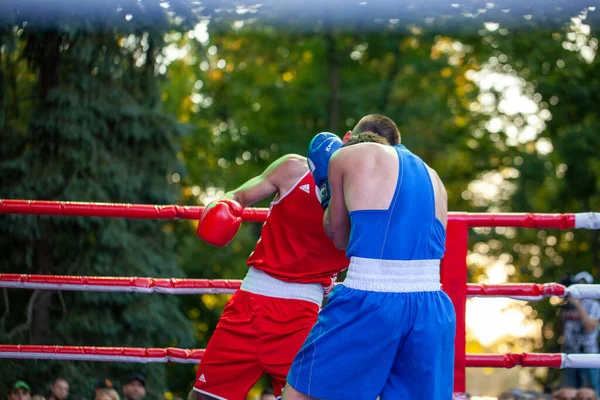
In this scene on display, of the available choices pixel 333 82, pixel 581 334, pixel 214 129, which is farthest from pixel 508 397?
pixel 214 129

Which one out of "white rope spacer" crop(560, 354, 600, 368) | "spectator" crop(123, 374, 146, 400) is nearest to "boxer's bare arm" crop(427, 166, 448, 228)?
"white rope spacer" crop(560, 354, 600, 368)

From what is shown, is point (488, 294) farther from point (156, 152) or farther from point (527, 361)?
point (156, 152)

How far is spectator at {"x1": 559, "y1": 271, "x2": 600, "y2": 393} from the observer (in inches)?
223

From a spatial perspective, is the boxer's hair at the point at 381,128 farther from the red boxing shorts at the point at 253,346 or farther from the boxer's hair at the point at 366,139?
the red boxing shorts at the point at 253,346

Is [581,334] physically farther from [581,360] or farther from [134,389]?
[134,389]

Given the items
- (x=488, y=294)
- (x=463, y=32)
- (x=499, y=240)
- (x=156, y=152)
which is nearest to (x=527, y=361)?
(x=488, y=294)

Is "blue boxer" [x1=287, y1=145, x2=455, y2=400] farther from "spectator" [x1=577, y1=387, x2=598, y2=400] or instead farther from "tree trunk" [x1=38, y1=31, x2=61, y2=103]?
"tree trunk" [x1=38, y1=31, x2=61, y2=103]

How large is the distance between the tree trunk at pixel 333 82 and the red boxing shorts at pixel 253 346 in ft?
34.3

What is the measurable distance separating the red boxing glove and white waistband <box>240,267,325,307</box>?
0.20 m

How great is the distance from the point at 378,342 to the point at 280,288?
29.1 inches

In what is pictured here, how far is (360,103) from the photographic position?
45.0 feet

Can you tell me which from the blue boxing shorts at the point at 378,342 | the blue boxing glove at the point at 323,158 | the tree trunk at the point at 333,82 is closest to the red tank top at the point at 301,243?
the blue boxing glove at the point at 323,158

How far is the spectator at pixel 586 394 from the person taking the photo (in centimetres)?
536

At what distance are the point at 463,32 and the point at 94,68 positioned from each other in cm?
595
